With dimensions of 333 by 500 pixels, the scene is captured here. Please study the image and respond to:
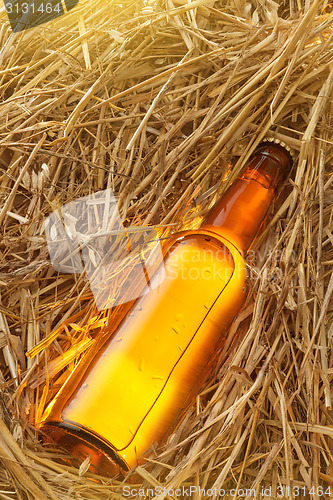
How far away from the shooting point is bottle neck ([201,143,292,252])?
1.14 meters

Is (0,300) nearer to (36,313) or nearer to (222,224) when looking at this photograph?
(36,313)

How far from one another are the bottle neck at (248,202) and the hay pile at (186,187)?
70mm

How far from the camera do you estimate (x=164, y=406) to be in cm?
102

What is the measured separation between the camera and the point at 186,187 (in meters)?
1.27

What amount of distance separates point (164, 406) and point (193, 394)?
0.31ft

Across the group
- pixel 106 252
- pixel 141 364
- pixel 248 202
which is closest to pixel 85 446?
pixel 141 364

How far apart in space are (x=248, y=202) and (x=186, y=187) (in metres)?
0.20

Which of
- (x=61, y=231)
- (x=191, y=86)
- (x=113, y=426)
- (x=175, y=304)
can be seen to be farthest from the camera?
(x=191, y=86)

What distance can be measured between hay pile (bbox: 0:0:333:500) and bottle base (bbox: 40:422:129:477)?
0.03m

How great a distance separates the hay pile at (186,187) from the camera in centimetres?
102

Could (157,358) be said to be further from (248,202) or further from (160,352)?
(248,202)

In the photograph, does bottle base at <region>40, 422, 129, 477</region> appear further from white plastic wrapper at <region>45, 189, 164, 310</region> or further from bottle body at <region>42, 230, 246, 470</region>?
white plastic wrapper at <region>45, 189, 164, 310</region>

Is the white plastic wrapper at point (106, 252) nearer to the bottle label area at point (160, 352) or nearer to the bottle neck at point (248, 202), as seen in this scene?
the bottle label area at point (160, 352)

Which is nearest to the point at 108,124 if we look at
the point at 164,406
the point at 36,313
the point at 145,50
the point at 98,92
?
the point at 98,92
